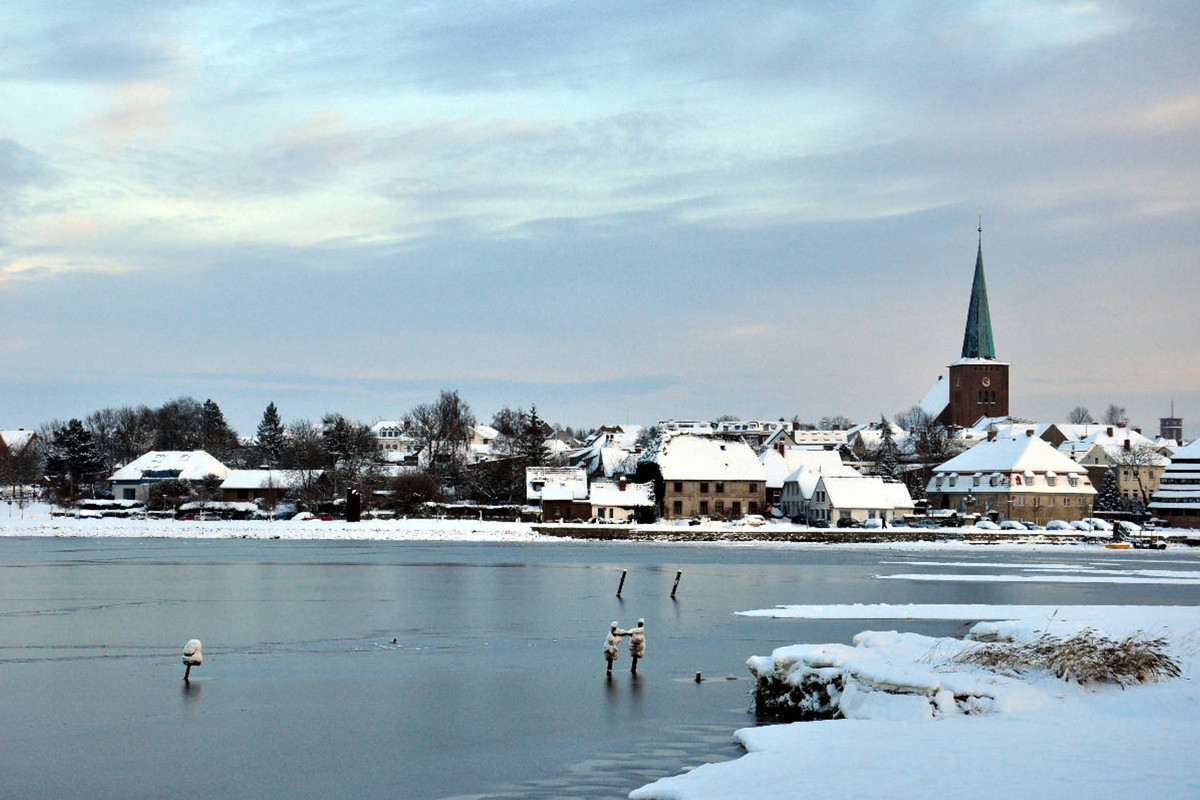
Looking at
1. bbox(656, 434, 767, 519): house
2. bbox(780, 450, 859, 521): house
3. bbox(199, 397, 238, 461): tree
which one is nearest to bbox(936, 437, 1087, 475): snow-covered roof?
bbox(780, 450, 859, 521): house

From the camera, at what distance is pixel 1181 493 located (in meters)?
96.2

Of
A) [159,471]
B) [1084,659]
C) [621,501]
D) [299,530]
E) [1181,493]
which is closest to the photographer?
[1084,659]

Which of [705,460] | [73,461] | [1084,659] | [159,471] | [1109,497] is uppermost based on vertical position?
[73,461]

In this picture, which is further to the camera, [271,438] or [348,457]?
[271,438]

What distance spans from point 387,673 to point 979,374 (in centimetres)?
15000

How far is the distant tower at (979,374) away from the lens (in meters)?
159

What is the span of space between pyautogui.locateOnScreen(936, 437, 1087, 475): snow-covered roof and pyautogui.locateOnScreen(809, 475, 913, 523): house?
30.9 feet

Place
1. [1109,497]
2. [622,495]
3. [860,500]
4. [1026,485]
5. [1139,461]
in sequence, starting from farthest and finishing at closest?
1. [1139,461]
2. [1109,497]
3. [1026,485]
4. [622,495]
5. [860,500]

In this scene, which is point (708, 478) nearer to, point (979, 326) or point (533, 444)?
point (533, 444)

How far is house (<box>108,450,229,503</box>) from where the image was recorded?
110m

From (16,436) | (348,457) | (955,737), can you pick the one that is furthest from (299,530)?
(16,436)

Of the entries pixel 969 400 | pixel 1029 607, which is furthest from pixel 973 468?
pixel 1029 607

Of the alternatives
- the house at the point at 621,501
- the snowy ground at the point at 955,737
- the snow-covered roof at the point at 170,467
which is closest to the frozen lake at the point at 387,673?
the snowy ground at the point at 955,737

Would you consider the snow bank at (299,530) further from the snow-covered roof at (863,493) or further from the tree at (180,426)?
the tree at (180,426)
